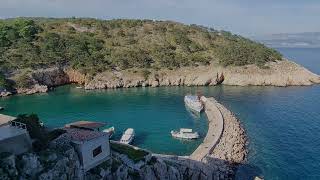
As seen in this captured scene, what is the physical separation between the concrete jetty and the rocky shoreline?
1922cm

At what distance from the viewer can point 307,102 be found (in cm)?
9144

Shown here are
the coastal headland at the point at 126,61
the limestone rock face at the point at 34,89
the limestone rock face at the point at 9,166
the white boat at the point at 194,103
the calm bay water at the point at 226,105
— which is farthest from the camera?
the coastal headland at the point at 126,61

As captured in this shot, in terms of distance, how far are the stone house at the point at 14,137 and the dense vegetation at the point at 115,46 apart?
70.2 meters

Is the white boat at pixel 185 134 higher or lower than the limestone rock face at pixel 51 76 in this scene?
lower

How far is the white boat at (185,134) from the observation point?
67.1 metres

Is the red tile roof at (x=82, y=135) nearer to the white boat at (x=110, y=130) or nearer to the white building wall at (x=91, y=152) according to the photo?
the white building wall at (x=91, y=152)

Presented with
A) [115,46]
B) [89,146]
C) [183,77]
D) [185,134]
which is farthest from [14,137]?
[115,46]

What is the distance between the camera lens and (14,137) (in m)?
35.4

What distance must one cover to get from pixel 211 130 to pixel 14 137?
40411mm

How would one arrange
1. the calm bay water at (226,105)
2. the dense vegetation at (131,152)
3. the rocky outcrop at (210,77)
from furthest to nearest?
the rocky outcrop at (210,77) → the calm bay water at (226,105) → the dense vegetation at (131,152)

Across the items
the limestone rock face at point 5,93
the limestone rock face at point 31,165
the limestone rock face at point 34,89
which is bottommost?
the limestone rock face at point 5,93

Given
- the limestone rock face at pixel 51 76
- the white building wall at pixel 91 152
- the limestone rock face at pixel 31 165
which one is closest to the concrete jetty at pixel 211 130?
the white building wall at pixel 91 152

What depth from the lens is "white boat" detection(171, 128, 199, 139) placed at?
220ft

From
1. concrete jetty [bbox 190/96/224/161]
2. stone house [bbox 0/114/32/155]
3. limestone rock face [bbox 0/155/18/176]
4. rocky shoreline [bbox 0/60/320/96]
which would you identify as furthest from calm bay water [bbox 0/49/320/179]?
limestone rock face [bbox 0/155/18/176]
